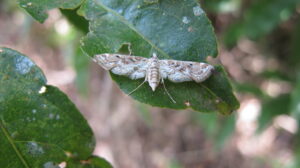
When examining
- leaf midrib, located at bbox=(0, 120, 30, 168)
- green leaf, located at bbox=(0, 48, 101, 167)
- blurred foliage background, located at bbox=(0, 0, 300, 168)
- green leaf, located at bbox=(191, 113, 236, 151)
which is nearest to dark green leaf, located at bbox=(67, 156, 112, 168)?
green leaf, located at bbox=(0, 48, 101, 167)

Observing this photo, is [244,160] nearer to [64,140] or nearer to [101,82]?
[101,82]

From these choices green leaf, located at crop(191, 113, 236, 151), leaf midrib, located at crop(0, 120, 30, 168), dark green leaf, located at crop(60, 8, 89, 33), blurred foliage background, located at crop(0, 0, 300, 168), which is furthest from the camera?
blurred foliage background, located at crop(0, 0, 300, 168)

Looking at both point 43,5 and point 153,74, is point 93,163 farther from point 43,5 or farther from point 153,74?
point 43,5

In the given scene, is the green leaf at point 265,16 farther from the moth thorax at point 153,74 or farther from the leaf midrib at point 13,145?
the leaf midrib at point 13,145

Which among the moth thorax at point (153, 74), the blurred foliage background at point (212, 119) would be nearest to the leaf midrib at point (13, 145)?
the moth thorax at point (153, 74)

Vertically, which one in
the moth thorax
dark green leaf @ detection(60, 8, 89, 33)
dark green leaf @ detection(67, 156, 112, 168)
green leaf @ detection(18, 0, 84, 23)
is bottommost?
dark green leaf @ detection(67, 156, 112, 168)

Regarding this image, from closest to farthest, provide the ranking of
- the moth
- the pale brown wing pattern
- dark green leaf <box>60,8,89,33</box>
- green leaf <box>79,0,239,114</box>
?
green leaf <box>79,0,239,114</box>
the moth
the pale brown wing pattern
dark green leaf <box>60,8,89,33</box>

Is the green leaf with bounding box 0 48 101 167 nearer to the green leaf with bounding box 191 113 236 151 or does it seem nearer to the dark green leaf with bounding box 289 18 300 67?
the green leaf with bounding box 191 113 236 151
